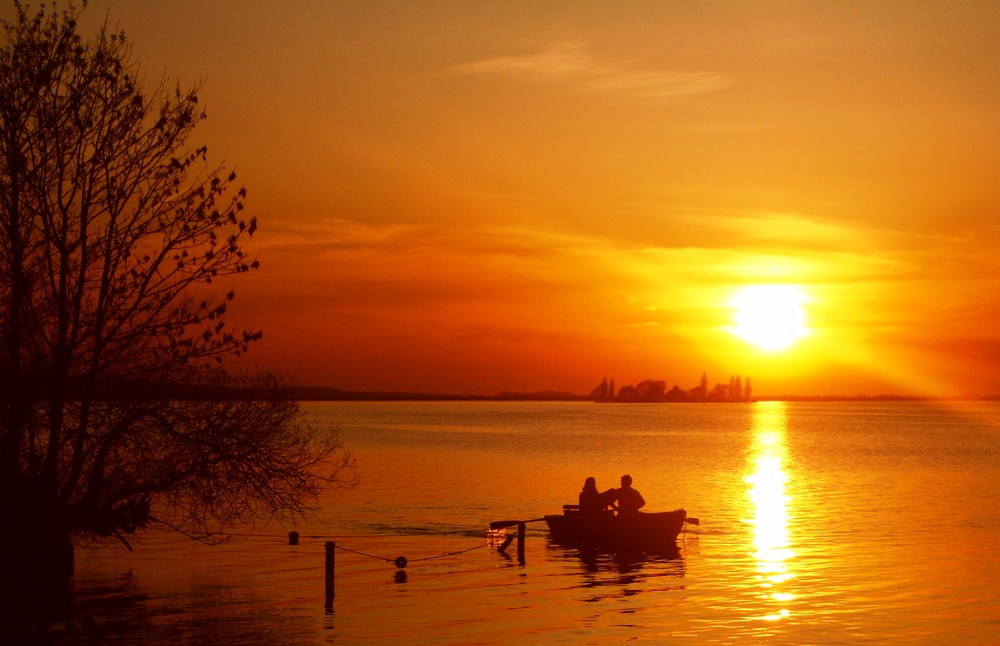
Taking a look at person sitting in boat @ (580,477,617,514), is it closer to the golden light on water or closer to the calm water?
the calm water

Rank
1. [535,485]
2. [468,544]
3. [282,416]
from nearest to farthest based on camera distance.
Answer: [282,416] < [468,544] < [535,485]

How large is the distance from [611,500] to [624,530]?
58.1 inches

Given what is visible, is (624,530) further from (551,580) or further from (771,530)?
(771,530)

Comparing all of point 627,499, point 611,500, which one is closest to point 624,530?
point 627,499

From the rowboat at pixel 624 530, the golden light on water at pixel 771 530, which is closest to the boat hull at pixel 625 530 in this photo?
the rowboat at pixel 624 530

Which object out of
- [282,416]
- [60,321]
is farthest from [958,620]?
[60,321]

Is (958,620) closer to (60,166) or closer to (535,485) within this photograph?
(60,166)

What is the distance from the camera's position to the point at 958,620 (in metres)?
26.2

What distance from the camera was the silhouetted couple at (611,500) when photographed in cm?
3681

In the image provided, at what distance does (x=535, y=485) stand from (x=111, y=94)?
5006 cm

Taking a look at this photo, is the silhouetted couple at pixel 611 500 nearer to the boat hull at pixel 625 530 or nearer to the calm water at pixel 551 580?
the boat hull at pixel 625 530

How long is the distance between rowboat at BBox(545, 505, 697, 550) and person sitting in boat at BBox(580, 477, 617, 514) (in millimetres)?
244

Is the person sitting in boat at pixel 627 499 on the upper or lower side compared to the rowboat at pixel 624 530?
upper

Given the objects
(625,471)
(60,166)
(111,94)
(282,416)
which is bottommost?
(625,471)
